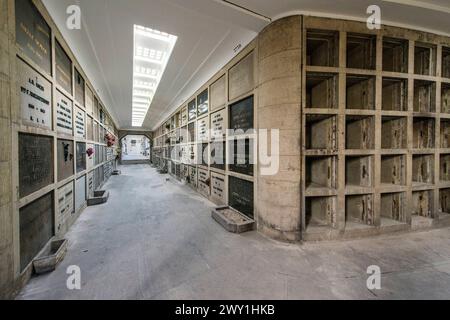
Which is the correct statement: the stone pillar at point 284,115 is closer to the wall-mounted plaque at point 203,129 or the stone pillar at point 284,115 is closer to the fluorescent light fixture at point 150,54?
the fluorescent light fixture at point 150,54

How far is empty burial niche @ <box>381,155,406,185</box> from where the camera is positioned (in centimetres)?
293

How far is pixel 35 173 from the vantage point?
2111 mm

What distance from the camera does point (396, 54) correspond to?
9.68ft

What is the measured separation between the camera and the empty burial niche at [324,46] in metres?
2.66

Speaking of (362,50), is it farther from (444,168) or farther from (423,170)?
(444,168)

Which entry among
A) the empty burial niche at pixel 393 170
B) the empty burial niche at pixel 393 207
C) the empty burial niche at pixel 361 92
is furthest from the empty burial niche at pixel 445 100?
the empty burial niche at pixel 393 207

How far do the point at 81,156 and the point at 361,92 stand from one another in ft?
17.9

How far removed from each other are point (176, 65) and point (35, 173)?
354 centimetres

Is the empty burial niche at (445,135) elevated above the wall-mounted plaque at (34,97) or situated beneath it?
situated beneath

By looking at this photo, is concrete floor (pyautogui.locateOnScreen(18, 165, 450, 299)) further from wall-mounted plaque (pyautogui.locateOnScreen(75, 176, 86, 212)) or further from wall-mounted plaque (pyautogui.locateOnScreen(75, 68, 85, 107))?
wall-mounted plaque (pyautogui.locateOnScreen(75, 68, 85, 107))

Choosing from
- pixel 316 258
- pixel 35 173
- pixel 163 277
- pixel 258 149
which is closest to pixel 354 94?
pixel 258 149

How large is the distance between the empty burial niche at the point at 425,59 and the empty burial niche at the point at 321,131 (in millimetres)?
1854

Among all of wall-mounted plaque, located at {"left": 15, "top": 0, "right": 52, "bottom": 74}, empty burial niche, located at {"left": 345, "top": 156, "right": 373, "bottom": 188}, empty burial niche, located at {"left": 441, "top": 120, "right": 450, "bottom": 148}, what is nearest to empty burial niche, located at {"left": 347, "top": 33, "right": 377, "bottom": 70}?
empty burial niche, located at {"left": 345, "top": 156, "right": 373, "bottom": 188}

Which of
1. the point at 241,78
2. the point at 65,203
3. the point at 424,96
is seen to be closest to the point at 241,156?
the point at 241,78
